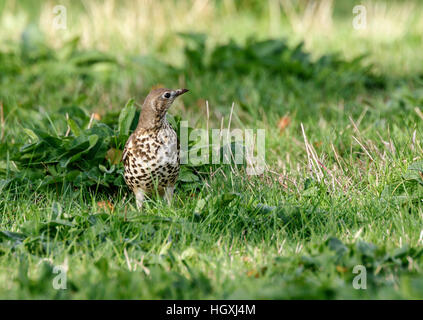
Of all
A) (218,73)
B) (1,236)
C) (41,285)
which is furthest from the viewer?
(218,73)

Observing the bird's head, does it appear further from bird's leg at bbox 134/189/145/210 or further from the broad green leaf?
the broad green leaf

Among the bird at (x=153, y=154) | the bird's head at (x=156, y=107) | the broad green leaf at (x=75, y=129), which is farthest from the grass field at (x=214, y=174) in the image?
the bird's head at (x=156, y=107)

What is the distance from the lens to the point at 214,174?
16.5 feet

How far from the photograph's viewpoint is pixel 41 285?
124 inches

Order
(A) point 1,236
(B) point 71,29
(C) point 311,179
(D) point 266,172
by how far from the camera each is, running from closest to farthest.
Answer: (A) point 1,236, (C) point 311,179, (D) point 266,172, (B) point 71,29

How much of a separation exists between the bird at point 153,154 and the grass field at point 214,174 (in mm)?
133

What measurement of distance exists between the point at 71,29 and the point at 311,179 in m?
6.06

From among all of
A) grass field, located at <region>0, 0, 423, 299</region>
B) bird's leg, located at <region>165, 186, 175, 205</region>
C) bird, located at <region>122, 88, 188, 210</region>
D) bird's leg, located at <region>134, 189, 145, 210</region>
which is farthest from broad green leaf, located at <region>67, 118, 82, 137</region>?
bird's leg, located at <region>165, 186, 175, 205</region>

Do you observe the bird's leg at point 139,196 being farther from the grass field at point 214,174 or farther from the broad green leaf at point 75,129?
the broad green leaf at point 75,129

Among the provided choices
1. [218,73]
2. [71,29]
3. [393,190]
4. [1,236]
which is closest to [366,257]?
[393,190]

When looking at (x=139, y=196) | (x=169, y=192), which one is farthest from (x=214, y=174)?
(x=139, y=196)

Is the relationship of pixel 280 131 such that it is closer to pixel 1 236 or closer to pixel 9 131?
pixel 9 131

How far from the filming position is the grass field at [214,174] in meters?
3.30

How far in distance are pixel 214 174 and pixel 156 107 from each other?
802 mm
